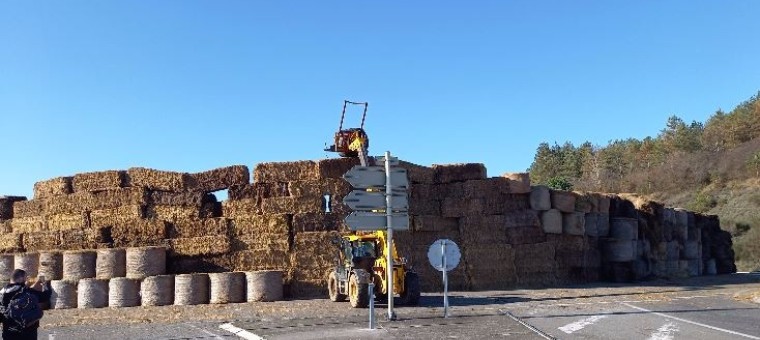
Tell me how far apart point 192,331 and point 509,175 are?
14465mm

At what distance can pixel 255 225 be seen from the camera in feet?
69.7

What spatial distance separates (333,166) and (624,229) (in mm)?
12393

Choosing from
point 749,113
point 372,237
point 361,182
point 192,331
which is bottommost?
point 192,331

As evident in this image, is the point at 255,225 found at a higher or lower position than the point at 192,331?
higher

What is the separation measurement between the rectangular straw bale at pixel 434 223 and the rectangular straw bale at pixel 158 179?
7613mm

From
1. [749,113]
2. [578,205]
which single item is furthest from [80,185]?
[749,113]

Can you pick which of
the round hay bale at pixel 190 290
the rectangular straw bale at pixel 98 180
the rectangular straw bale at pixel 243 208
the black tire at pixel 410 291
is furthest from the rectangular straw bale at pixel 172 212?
the black tire at pixel 410 291

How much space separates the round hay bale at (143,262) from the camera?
64.7 feet

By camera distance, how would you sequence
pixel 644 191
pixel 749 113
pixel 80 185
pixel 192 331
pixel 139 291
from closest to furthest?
1. pixel 192 331
2. pixel 139 291
3. pixel 80 185
4. pixel 644 191
5. pixel 749 113

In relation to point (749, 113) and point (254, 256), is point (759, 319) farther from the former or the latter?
point (749, 113)

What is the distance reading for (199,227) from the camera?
70.7ft

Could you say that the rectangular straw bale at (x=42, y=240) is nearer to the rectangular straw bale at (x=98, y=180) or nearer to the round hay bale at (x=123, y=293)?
the rectangular straw bale at (x=98, y=180)

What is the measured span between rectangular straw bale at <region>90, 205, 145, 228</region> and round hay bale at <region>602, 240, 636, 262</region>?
17.2 m

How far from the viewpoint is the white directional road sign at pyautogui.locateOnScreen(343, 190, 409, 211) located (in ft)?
42.1
